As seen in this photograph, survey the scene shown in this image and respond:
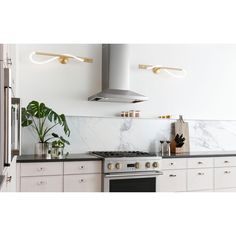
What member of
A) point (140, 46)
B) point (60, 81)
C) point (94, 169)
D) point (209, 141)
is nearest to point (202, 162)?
point (209, 141)

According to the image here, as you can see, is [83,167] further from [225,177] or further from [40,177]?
[225,177]

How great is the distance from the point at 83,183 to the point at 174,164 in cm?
124

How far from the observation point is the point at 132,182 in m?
3.45

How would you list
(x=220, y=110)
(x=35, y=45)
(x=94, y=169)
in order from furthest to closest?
(x=220, y=110), (x=35, y=45), (x=94, y=169)

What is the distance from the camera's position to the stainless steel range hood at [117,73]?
382 cm

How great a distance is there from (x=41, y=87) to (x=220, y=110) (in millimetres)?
2918

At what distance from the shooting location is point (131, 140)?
421 centimetres

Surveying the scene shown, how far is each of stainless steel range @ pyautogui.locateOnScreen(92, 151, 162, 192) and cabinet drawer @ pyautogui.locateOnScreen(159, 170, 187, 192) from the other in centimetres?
13

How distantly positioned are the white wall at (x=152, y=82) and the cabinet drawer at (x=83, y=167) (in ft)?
2.86

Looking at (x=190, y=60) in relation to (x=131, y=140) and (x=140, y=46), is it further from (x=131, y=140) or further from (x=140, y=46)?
(x=131, y=140)

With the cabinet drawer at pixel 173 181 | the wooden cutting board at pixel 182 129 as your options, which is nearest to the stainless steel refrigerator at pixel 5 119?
the cabinet drawer at pixel 173 181

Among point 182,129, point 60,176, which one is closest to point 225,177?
point 182,129

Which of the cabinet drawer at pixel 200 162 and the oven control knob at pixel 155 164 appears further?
the cabinet drawer at pixel 200 162

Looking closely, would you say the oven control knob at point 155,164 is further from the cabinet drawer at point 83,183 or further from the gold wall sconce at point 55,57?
the gold wall sconce at point 55,57
